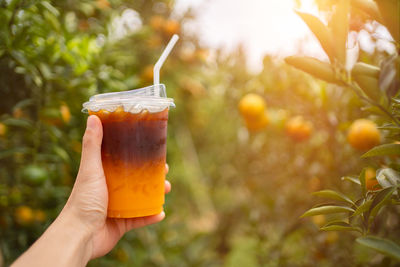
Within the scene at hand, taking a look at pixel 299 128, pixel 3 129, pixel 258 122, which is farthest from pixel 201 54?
pixel 3 129

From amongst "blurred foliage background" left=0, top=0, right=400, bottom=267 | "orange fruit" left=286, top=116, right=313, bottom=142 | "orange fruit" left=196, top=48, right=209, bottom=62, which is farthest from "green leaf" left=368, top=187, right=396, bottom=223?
"orange fruit" left=196, top=48, right=209, bottom=62

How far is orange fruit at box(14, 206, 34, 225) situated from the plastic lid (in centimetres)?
63

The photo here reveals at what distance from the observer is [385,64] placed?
623 millimetres

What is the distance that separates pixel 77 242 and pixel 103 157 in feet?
0.71

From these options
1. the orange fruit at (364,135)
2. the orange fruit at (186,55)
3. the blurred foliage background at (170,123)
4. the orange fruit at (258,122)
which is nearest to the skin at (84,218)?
the blurred foliage background at (170,123)

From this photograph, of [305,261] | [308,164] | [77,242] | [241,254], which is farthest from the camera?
[241,254]

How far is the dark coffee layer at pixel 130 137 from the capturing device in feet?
2.64

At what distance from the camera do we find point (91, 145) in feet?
2.62

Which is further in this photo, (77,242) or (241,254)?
(241,254)

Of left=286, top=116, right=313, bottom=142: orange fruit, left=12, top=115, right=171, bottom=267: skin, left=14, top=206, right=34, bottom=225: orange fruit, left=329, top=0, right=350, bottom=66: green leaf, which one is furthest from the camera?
left=286, top=116, right=313, bottom=142: orange fruit

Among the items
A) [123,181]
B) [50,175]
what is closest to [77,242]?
[123,181]

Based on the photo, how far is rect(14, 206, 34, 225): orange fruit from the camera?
120 centimetres

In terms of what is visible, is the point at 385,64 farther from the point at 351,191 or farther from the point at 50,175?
the point at 50,175

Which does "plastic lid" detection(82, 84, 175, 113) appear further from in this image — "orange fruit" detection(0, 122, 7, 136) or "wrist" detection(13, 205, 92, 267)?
"orange fruit" detection(0, 122, 7, 136)
